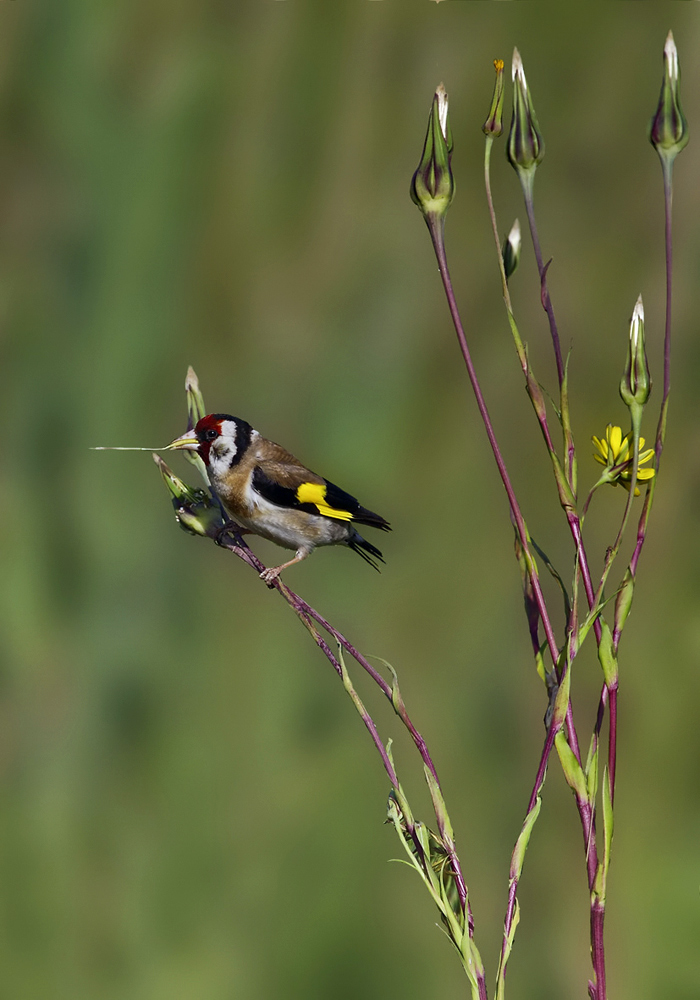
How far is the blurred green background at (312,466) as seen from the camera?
928 millimetres

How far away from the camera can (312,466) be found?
958 millimetres

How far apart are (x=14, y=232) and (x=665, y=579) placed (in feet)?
2.68

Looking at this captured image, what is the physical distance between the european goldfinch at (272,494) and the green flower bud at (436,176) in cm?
29

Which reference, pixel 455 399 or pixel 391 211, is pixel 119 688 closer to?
pixel 455 399

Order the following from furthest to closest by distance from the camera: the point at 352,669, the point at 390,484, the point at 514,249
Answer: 1. the point at 390,484
2. the point at 352,669
3. the point at 514,249

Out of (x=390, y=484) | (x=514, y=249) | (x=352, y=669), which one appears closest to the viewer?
(x=514, y=249)

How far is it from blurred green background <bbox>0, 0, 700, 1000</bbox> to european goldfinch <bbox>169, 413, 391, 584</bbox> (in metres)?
0.33

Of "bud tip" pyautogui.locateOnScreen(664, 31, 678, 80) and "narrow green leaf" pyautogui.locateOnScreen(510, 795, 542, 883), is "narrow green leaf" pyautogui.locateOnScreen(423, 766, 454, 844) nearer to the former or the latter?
"narrow green leaf" pyautogui.locateOnScreen(510, 795, 542, 883)

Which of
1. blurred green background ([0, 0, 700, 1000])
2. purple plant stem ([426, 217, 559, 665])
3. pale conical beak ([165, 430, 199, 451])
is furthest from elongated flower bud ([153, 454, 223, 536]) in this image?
blurred green background ([0, 0, 700, 1000])

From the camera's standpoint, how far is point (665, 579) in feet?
3.20

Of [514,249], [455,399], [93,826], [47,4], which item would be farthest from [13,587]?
[514,249]

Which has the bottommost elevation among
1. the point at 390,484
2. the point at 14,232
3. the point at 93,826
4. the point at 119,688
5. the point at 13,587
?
the point at 93,826

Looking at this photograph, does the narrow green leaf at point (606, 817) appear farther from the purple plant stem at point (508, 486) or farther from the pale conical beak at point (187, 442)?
the pale conical beak at point (187, 442)

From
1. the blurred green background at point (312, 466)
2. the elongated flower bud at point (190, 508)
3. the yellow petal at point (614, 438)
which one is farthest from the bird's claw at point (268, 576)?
the blurred green background at point (312, 466)
